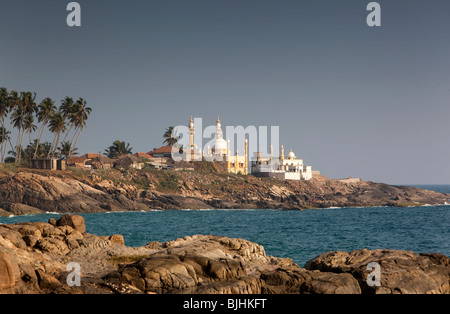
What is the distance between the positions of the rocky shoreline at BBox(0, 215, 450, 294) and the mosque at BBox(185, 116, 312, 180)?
434 ft

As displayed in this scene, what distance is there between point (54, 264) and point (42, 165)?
92.8 meters

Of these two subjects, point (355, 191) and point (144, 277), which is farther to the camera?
point (355, 191)

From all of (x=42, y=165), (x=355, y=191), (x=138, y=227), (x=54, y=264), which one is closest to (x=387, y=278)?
(x=54, y=264)

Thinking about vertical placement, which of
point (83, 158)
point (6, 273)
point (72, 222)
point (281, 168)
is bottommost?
point (6, 273)

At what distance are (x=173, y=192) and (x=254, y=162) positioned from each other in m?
56.1

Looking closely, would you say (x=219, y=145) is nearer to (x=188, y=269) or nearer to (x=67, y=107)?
(x=67, y=107)

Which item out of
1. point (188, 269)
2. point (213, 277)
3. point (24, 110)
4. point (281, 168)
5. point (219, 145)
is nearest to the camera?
point (188, 269)

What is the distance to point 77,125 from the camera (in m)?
117

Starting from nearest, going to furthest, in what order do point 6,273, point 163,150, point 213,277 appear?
point 6,273 < point 213,277 < point 163,150

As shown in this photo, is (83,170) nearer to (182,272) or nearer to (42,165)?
(42,165)

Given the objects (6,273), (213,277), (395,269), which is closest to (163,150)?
(213,277)

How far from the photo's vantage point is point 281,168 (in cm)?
17175

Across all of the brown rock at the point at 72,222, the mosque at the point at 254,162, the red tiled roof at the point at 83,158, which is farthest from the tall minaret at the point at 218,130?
the brown rock at the point at 72,222

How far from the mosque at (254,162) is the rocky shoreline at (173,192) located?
646cm
